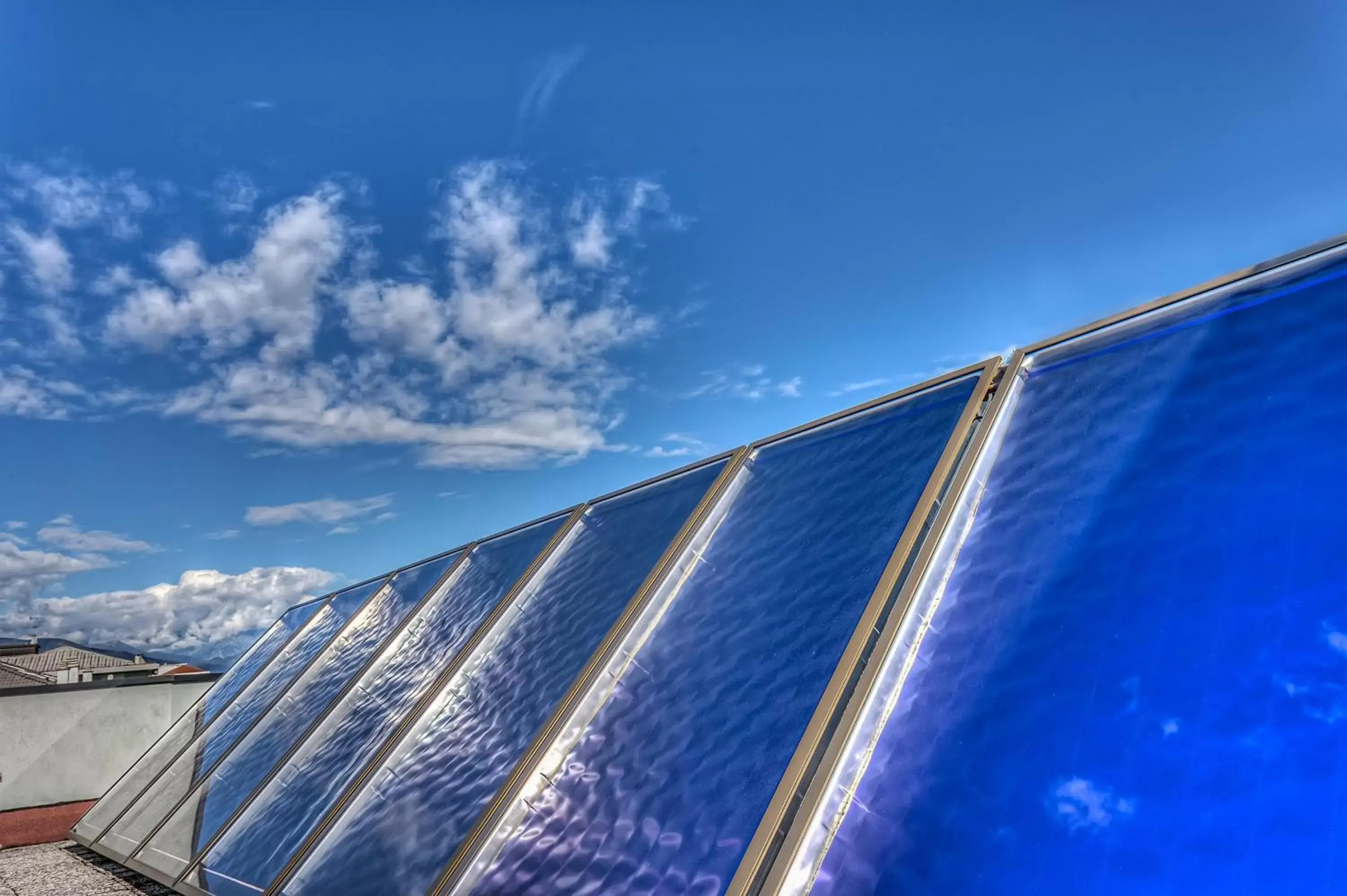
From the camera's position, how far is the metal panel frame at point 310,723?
412 cm

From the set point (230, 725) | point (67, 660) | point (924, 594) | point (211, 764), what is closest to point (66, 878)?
point (211, 764)

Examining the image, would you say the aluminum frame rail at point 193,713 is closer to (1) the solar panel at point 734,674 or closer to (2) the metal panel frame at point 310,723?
(2) the metal panel frame at point 310,723

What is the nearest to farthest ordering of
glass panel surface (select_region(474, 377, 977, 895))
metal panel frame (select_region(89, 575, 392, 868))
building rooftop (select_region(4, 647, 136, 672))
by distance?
glass panel surface (select_region(474, 377, 977, 895)) → metal panel frame (select_region(89, 575, 392, 868)) → building rooftop (select_region(4, 647, 136, 672))

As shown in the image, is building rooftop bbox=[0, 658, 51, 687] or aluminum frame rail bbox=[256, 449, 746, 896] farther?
building rooftop bbox=[0, 658, 51, 687]

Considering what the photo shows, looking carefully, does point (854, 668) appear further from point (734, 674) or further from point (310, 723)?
point (310, 723)

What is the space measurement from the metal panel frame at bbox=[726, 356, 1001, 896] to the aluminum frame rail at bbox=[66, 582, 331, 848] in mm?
5996

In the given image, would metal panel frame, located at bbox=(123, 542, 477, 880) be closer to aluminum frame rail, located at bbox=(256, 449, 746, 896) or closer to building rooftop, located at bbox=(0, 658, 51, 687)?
aluminum frame rail, located at bbox=(256, 449, 746, 896)

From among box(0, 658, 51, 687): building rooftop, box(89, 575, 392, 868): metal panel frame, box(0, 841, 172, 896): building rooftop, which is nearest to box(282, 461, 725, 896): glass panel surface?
box(0, 841, 172, 896): building rooftop

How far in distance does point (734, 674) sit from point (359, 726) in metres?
2.64

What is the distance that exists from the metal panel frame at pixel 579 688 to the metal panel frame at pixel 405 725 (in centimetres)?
106

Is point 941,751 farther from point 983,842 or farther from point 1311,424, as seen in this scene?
point 1311,424

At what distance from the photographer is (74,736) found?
821cm

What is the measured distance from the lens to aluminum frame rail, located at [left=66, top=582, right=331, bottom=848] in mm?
5945

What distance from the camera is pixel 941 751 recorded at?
157 centimetres
